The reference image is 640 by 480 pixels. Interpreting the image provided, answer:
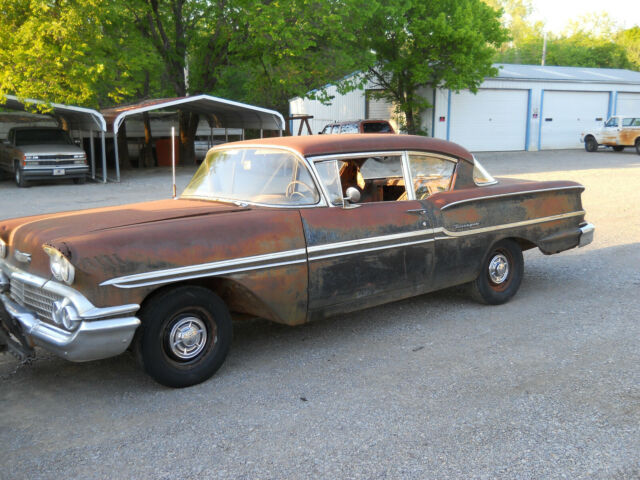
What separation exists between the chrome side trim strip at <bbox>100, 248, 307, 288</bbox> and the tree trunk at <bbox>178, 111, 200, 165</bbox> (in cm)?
2180

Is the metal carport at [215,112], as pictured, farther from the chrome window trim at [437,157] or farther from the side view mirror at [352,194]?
the side view mirror at [352,194]

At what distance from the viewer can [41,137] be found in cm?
1828

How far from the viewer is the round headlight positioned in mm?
3652

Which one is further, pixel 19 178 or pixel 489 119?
pixel 489 119

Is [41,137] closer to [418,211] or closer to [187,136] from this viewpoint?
[187,136]

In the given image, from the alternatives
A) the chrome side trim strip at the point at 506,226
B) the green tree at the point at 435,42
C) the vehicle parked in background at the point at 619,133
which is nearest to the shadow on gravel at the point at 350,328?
the chrome side trim strip at the point at 506,226

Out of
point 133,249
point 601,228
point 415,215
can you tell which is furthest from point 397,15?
point 133,249

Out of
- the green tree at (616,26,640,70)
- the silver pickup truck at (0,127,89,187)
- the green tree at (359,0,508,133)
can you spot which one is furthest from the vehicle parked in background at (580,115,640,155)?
the green tree at (616,26,640,70)

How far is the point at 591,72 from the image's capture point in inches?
1416

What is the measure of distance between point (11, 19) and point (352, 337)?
16282 mm

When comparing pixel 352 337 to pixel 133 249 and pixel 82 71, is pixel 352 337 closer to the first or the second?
pixel 133 249

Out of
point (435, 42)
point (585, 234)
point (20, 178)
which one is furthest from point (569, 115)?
point (585, 234)

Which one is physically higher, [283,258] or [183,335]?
[283,258]

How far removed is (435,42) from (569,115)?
418 inches
